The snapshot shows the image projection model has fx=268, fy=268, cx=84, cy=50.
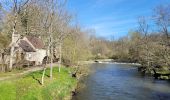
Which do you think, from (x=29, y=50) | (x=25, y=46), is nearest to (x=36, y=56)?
(x=29, y=50)

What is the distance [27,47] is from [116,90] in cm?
2523

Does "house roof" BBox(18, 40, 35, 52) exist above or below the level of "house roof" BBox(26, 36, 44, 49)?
below

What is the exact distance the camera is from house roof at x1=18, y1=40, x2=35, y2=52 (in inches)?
2176

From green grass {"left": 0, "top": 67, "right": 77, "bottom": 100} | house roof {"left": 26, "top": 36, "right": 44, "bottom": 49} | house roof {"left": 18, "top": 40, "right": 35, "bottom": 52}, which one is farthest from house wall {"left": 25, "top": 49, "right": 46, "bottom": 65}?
green grass {"left": 0, "top": 67, "right": 77, "bottom": 100}

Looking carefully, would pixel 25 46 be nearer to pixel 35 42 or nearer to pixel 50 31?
pixel 35 42

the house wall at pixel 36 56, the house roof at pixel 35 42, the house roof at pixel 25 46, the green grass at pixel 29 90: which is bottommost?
the green grass at pixel 29 90

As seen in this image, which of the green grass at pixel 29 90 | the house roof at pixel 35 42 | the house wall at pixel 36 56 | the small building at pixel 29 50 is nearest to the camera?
the green grass at pixel 29 90

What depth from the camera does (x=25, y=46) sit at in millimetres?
57281

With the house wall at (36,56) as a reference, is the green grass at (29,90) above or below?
below

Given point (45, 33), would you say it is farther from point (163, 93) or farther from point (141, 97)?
point (163, 93)

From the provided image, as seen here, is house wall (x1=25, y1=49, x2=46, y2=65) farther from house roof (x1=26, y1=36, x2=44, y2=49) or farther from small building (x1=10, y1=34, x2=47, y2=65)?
house roof (x1=26, y1=36, x2=44, y2=49)

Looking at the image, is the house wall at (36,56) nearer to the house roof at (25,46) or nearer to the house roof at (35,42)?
the house roof at (25,46)

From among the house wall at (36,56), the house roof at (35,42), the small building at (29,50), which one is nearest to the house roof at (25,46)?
the small building at (29,50)

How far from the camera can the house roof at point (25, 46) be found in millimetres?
55263
